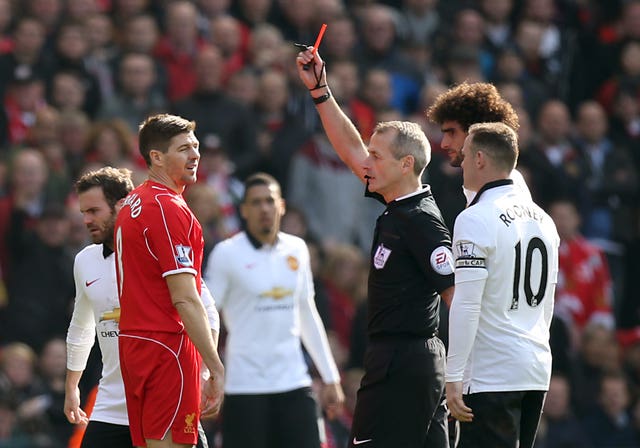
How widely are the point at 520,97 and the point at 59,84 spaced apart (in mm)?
5717

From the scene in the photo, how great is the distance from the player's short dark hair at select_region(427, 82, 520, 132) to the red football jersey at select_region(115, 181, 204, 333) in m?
1.84

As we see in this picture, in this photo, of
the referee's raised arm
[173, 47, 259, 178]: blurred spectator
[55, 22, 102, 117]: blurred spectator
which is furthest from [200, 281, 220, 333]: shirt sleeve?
[55, 22, 102, 117]: blurred spectator

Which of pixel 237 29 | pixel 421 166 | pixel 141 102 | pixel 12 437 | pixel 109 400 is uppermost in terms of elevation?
pixel 237 29

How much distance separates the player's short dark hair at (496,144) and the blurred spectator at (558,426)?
6.61 meters

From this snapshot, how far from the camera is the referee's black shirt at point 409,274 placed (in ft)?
23.5

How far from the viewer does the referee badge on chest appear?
725cm

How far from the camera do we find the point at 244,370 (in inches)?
399

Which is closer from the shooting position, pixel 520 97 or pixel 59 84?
pixel 59 84

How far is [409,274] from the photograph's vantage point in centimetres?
723

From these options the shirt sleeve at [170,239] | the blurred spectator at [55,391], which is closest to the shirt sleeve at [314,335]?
the blurred spectator at [55,391]

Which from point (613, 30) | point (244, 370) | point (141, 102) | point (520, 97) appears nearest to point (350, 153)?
point (244, 370)

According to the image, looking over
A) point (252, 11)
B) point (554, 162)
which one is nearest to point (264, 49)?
point (252, 11)

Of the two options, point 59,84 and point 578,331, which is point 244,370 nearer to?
point 59,84

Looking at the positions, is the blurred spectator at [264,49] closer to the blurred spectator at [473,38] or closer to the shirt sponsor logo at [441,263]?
the blurred spectator at [473,38]
